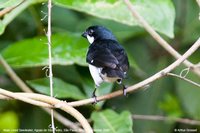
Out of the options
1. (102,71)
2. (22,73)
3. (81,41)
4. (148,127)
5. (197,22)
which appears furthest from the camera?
(197,22)

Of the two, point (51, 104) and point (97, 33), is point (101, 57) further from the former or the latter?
point (51, 104)

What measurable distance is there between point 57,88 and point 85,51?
0.22m

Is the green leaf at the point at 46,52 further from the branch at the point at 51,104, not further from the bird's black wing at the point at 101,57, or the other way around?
the branch at the point at 51,104

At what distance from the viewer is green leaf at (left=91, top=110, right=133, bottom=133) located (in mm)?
2109

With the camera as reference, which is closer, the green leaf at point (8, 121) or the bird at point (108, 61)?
the bird at point (108, 61)

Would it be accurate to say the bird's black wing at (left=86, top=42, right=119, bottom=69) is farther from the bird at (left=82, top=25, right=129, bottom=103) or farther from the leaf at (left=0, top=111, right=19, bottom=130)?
the leaf at (left=0, top=111, right=19, bottom=130)

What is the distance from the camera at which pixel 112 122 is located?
2.23m

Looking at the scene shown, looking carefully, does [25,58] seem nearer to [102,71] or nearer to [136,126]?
[102,71]

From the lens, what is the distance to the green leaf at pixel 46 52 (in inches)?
93.0

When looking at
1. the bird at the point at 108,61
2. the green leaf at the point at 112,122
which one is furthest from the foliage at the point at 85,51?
the bird at the point at 108,61

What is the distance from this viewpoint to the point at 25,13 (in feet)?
10.2

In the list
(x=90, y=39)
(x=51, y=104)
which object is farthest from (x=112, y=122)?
(x=51, y=104)

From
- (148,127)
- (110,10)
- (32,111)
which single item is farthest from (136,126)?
(110,10)

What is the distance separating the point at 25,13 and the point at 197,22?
1077mm
